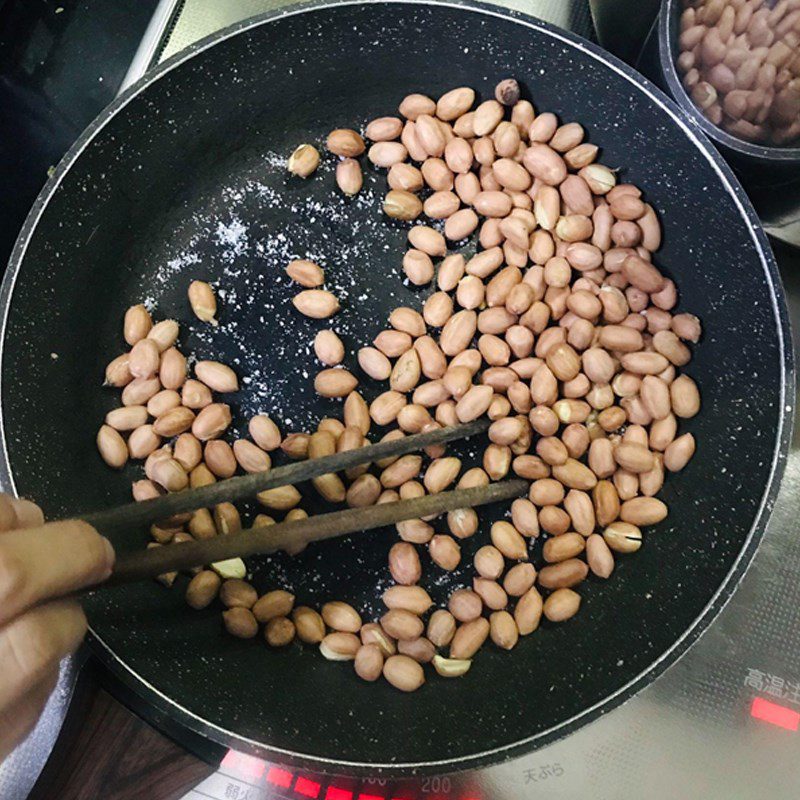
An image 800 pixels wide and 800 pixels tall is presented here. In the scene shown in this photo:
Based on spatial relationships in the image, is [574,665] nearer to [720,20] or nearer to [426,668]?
[426,668]

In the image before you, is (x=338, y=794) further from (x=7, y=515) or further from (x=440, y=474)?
(x=7, y=515)

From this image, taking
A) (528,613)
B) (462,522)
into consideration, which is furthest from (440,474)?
(528,613)

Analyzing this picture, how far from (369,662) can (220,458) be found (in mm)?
237

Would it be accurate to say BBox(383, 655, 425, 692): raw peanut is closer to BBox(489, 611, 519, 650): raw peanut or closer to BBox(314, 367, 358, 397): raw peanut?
BBox(489, 611, 519, 650): raw peanut

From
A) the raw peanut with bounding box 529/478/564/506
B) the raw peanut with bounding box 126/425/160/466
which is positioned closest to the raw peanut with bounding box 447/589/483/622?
the raw peanut with bounding box 529/478/564/506

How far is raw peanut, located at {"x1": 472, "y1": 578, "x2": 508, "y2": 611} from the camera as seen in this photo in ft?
2.41

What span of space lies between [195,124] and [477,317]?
1.13ft

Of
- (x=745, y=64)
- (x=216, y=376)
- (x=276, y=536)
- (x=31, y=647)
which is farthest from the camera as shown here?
(x=216, y=376)

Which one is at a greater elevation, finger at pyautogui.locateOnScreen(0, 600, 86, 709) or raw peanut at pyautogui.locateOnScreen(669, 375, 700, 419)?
raw peanut at pyautogui.locateOnScreen(669, 375, 700, 419)

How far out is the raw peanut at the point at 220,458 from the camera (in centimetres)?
77

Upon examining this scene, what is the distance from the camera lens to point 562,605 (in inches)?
28.5

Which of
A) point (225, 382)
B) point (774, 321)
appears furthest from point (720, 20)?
point (225, 382)

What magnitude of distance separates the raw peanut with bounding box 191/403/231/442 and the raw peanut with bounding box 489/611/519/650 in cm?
32

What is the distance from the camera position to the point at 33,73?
891mm
